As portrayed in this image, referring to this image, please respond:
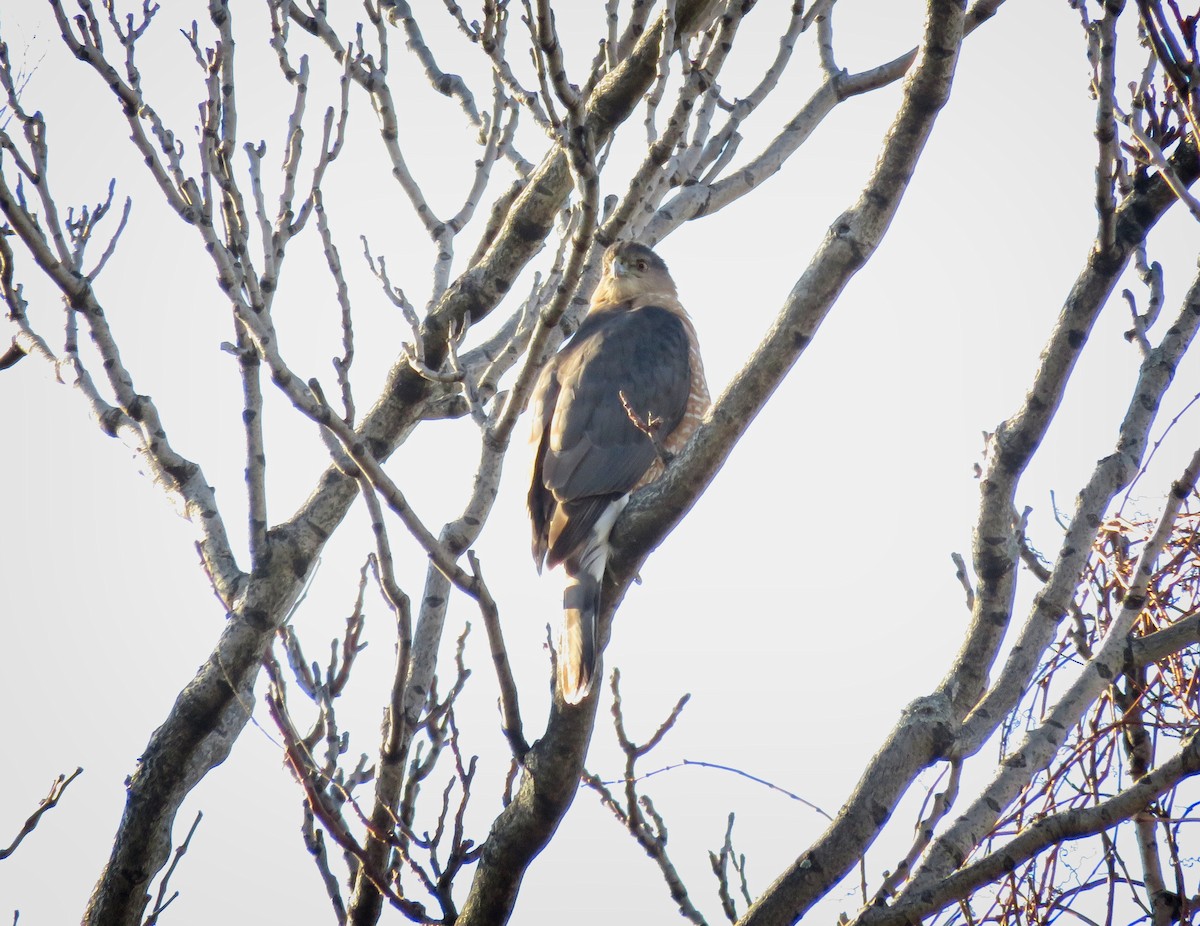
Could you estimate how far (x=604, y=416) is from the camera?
5504mm

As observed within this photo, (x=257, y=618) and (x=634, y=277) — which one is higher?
(x=634, y=277)

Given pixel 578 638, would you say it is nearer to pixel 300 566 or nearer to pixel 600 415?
pixel 300 566

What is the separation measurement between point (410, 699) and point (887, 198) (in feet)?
6.14

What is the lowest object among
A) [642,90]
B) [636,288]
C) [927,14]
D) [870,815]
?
[870,815]

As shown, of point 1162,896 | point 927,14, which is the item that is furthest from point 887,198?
point 1162,896

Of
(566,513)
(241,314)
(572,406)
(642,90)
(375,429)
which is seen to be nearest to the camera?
(241,314)

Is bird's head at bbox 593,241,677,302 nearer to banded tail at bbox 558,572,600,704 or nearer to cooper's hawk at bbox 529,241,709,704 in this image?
cooper's hawk at bbox 529,241,709,704

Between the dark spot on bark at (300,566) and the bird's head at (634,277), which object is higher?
the bird's head at (634,277)

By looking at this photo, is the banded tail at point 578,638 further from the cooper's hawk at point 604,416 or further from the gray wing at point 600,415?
the gray wing at point 600,415

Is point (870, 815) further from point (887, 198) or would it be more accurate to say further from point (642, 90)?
point (642, 90)

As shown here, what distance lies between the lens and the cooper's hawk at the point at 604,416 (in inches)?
191

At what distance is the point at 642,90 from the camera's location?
3.46 m

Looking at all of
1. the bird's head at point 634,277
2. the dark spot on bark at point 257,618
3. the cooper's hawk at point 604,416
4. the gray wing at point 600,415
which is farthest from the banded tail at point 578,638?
the bird's head at point 634,277

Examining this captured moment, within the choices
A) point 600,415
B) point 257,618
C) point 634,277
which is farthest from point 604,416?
point 257,618
